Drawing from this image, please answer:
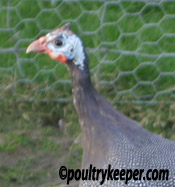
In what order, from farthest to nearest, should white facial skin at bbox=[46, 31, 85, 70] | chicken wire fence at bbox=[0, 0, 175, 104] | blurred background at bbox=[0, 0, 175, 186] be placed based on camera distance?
chicken wire fence at bbox=[0, 0, 175, 104], blurred background at bbox=[0, 0, 175, 186], white facial skin at bbox=[46, 31, 85, 70]

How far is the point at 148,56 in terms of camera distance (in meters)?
2.23

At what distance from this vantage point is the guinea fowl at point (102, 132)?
1457mm

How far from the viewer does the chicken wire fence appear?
7.21ft

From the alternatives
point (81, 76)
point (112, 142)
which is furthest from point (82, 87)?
point (112, 142)

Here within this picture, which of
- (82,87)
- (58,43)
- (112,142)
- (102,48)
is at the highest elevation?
(102,48)

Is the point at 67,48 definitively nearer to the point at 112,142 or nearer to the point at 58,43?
the point at 58,43

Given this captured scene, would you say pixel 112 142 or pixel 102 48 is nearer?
pixel 112 142

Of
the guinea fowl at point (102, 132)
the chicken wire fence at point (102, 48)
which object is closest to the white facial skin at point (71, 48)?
the guinea fowl at point (102, 132)

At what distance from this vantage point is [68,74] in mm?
2223

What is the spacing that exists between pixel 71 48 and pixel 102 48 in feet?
2.62

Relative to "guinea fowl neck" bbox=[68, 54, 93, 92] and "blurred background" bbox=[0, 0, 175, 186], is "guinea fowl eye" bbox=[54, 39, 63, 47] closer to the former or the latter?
"guinea fowl neck" bbox=[68, 54, 93, 92]

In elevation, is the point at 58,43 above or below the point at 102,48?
below

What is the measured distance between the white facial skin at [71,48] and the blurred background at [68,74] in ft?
1.86

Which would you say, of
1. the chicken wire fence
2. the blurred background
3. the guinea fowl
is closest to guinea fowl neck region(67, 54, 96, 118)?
the guinea fowl
